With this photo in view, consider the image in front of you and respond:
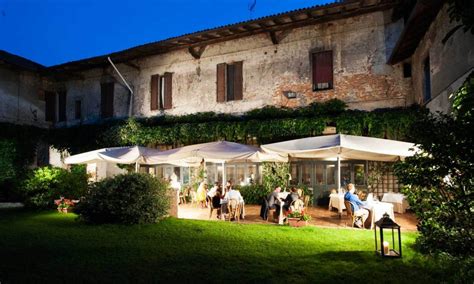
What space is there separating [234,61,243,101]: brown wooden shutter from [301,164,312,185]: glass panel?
407cm

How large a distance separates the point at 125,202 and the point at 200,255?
376cm

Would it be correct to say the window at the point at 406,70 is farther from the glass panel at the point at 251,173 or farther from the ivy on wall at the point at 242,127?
the glass panel at the point at 251,173

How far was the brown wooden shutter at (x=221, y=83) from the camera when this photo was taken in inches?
590

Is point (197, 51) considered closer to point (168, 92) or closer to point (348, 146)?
point (168, 92)

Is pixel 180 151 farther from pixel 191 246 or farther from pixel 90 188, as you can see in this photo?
pixel 191 246

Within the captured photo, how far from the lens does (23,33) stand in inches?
6063

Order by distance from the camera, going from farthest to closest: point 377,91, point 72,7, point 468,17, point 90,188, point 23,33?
point 72,7, point 23,33, point 377,91, point 90,188, point 468,17

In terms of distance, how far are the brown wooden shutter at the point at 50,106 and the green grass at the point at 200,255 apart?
1301cm

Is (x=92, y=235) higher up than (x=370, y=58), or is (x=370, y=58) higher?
(x=370, y=58)

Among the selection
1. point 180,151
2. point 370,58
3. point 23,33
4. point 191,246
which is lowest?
point 191,246

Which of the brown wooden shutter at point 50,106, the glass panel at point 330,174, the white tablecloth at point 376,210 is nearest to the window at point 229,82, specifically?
the glass panel at point 330,174

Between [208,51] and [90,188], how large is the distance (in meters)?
8.68

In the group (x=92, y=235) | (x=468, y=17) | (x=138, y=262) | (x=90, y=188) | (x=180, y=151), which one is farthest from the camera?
(x=180, y=151)

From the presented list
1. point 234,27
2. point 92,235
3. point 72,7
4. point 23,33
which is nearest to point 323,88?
point 234,27
